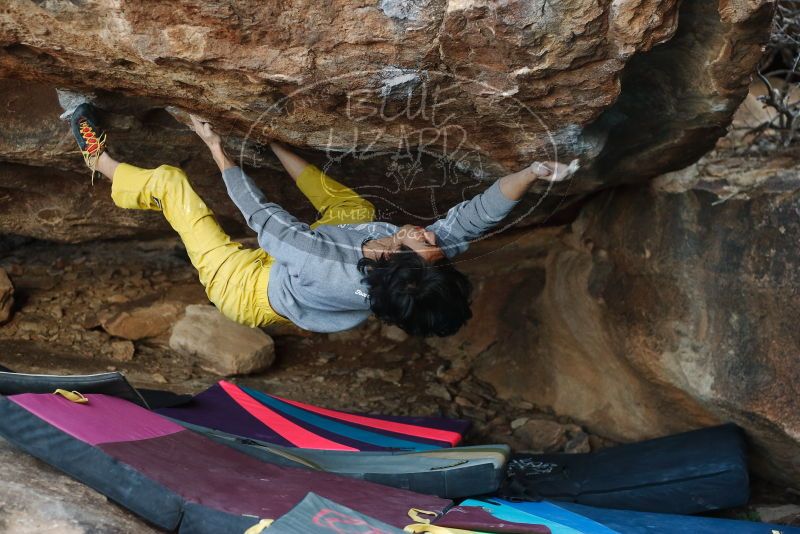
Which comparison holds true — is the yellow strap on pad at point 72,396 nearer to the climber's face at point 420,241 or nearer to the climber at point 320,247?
the climber at point 320,247

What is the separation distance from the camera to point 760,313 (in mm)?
3002

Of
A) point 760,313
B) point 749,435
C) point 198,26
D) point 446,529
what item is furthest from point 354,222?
point 749,435

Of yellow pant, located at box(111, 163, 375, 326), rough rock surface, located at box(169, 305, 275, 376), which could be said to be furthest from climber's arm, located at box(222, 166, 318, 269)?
rough rock surface, located at box(169, 305, 275, 376)

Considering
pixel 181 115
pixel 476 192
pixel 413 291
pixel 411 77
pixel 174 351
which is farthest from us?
pixel 174 351

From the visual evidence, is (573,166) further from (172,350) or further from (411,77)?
(172,350)

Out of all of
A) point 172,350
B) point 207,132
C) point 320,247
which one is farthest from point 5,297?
point 320,247

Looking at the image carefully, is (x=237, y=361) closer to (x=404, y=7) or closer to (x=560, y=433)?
(x=560, y=433)

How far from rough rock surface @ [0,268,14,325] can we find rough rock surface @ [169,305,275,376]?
30.3 inches

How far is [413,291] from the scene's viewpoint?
7.86 ft

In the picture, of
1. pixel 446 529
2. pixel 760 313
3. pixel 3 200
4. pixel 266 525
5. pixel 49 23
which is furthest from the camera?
pixel 3 200

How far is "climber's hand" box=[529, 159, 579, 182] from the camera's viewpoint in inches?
97.1

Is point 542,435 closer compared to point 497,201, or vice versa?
point 497,201

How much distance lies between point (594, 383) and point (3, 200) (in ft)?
9.19

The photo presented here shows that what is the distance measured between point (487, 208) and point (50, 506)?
1.39 meters
